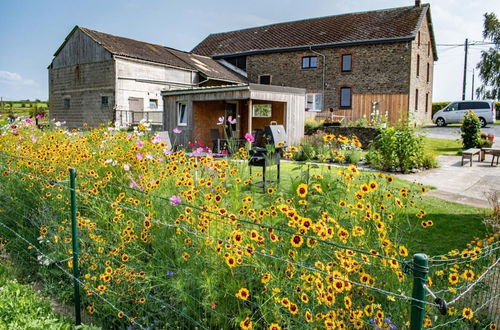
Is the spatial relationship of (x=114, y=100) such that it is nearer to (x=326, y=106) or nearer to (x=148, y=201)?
(x=326, y=106)

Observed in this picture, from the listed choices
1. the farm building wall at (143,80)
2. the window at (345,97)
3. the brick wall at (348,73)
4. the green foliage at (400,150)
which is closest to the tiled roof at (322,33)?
the brick wall at (348,73)

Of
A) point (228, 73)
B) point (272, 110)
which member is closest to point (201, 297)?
point (272, 110)

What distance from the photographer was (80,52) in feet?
87.2

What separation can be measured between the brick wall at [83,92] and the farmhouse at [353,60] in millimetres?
11195

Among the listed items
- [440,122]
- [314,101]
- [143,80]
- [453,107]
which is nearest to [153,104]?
[143,80]

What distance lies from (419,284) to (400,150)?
1052 cm

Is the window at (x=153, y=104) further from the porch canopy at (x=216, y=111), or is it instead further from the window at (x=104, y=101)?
the porch canopy at (x=216, y=111)

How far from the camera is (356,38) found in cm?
2680

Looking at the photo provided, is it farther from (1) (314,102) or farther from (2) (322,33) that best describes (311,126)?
(2) (322,33)

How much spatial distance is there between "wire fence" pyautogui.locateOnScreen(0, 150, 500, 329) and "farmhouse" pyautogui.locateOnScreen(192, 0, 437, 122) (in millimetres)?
21410

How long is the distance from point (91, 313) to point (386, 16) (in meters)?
28.9

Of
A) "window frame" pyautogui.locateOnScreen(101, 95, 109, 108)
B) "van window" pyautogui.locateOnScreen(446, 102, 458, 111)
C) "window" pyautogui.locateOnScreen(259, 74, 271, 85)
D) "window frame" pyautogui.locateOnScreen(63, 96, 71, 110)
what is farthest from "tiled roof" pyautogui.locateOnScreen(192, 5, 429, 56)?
"window frame" pyautogui.locateOnScreen(63, 96, 71, 110)

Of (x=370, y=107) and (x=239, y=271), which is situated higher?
(x=370, y=107)

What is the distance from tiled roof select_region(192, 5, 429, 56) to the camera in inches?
1024
